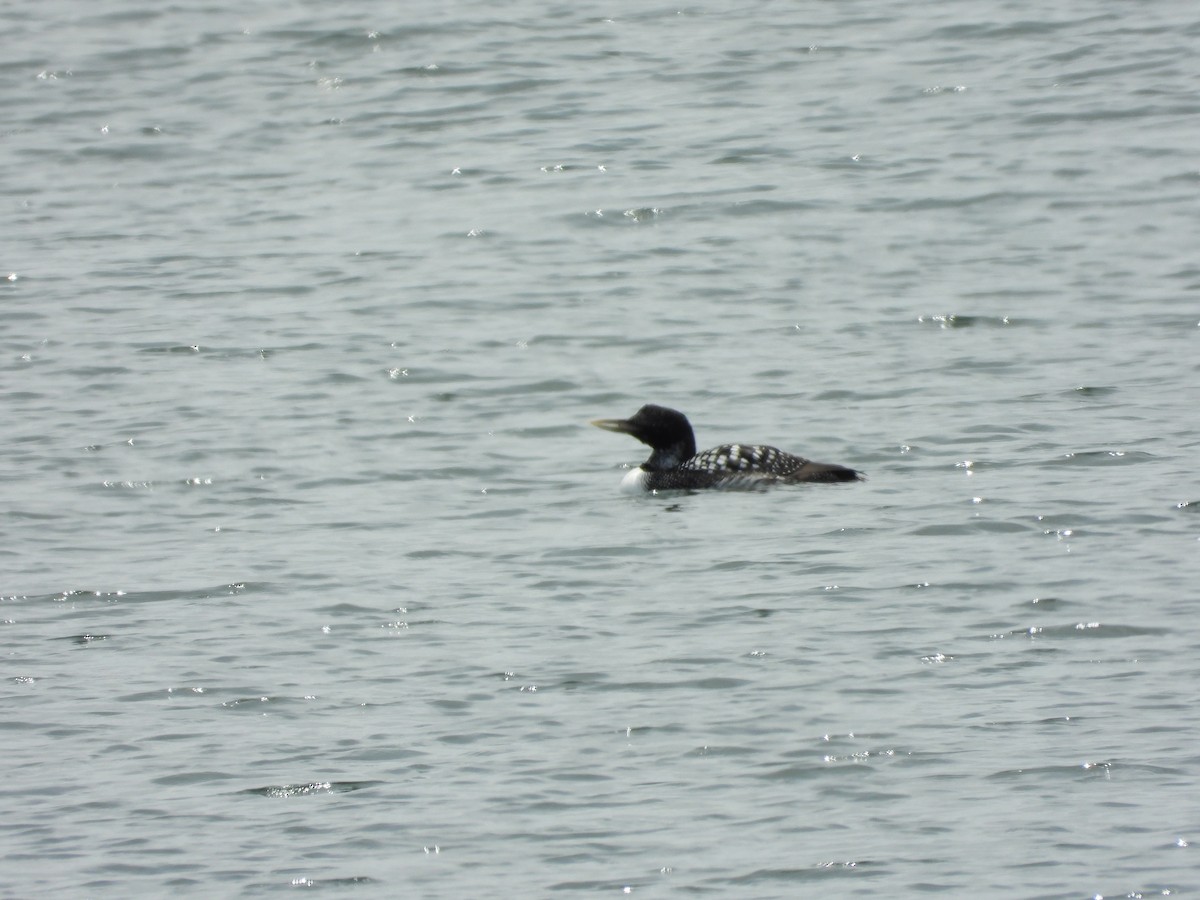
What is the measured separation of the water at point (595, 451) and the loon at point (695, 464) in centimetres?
17

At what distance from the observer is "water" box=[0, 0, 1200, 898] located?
26.8 ft

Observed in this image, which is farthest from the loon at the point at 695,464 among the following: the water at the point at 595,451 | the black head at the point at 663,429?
the water at the point at 595,451

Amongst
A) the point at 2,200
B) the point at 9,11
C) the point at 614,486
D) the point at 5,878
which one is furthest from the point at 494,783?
the point at 9,11

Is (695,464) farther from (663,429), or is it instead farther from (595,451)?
(595,451)

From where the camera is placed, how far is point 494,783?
8.46 m

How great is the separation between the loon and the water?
6.6 inches

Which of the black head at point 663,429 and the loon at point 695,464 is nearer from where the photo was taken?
the loon at point 695,464

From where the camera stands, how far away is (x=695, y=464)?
1398 centimetres

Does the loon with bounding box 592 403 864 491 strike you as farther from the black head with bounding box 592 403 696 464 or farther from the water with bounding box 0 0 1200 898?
the water with bounding box 0 0 1200 898

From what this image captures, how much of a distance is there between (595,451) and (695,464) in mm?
1062

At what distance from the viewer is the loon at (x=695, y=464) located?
13.4 m

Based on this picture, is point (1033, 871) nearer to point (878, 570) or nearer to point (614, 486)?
point (878, 570)

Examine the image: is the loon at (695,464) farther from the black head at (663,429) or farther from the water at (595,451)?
the water at (595,451)

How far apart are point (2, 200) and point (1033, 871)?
16.7m
